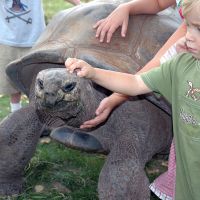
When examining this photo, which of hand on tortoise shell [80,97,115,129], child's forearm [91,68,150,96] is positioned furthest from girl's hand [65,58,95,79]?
hand on tortoise shell [80,97,115,129]

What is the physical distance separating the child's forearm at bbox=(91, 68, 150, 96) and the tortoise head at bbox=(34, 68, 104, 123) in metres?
0.14

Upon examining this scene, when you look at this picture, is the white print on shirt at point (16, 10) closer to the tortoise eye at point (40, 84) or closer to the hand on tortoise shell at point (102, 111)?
the hand on tortoise shell at point (102, 111)

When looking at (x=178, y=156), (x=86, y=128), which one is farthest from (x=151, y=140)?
(x=178, y=156)

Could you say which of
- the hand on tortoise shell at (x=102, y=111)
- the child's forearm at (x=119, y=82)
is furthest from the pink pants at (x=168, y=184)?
the child's forearm at (x=119, y=82)

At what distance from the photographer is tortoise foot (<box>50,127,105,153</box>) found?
2693mm

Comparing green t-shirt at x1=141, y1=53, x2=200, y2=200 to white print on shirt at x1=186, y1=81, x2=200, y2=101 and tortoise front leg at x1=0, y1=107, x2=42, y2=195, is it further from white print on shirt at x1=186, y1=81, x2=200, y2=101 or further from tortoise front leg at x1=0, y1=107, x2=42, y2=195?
tortoise front leg at x1=0, y1=107, x2=42, y2=195

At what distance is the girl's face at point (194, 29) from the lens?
1.85 m

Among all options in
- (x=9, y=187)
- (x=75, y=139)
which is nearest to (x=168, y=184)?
(x=75, y=139)

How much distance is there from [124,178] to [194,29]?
0.95m

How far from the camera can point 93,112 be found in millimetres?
2566

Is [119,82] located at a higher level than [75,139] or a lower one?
higher

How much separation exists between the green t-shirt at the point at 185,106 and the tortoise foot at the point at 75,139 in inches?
25.0

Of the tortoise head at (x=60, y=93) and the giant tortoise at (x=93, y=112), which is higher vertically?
the tortoise head at (x=60, y=93)

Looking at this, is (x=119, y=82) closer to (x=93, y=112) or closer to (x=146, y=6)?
(x=93, y=112)
